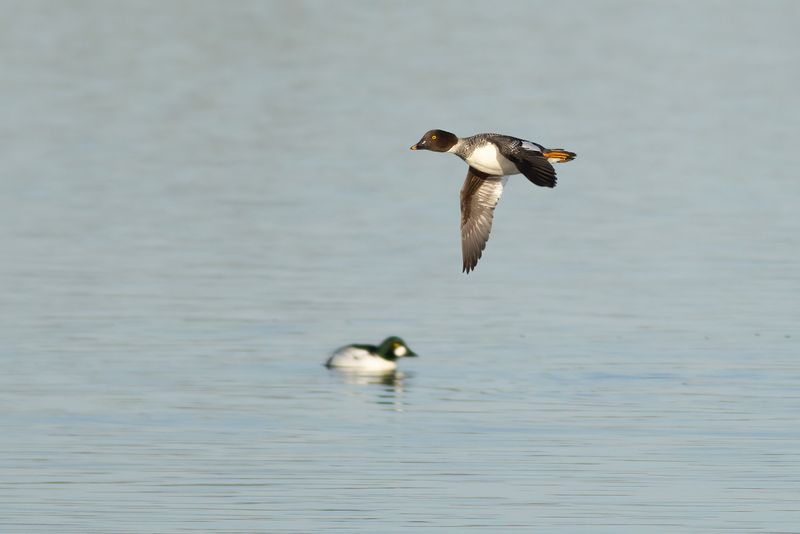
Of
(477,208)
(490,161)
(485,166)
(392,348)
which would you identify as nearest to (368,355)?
(392,348)

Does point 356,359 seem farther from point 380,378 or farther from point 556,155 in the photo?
point 556,155

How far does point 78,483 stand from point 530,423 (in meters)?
5.34

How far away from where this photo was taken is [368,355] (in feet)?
84.3

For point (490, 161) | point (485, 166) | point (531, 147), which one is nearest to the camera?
point (531, 147)

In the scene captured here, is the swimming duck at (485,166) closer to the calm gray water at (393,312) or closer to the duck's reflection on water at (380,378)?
the calm gray water at (393,312)

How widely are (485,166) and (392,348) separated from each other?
7.29 m

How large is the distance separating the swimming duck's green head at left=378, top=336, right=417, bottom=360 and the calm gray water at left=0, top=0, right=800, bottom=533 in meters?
0.35

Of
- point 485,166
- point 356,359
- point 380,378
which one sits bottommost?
point 380,378

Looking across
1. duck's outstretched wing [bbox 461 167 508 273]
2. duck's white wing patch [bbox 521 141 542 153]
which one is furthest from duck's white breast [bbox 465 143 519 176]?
duck's outstretched wing [bbox 461 167 508 273]

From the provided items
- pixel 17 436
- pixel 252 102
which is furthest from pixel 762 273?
pixel 252 102

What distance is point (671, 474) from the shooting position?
66.6 feet

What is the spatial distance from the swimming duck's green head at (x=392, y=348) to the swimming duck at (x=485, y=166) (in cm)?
559

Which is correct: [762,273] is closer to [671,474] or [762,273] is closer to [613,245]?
[613,245]

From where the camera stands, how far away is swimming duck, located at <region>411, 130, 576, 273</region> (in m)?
17.5
